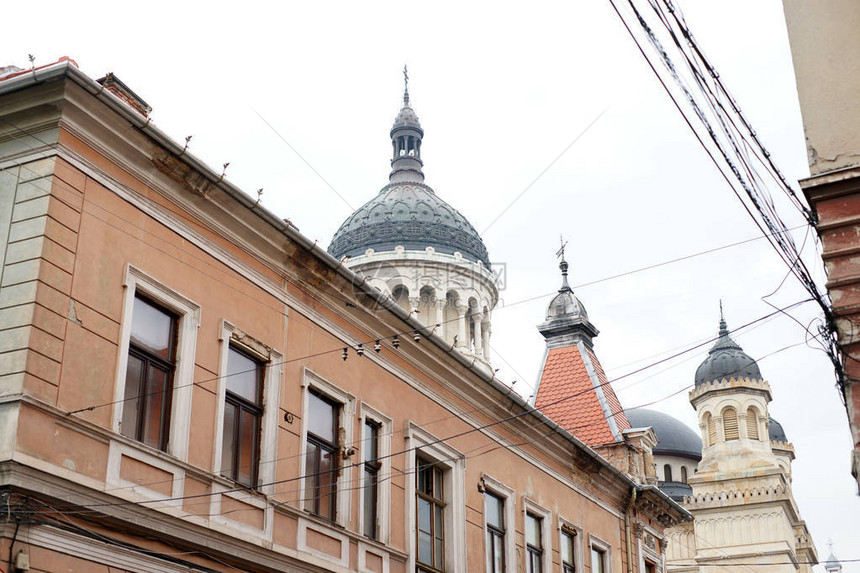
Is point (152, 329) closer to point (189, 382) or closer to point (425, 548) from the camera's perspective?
point (189, 382)

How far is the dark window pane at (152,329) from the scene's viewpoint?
13.3m

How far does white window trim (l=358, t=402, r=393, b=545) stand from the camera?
1701 cm

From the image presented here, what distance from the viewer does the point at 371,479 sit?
1731cm

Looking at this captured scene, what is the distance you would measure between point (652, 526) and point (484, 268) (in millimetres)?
26132

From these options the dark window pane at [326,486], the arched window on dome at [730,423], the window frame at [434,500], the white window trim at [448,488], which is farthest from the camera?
the arched window on dome at [730,423]

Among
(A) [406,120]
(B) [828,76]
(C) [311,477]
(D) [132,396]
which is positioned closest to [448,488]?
(C) [311,477]

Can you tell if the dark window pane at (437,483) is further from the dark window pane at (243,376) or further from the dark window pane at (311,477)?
the dark window pane at (243,376)

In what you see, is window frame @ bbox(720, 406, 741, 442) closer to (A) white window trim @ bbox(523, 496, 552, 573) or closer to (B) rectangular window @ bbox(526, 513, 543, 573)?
(A) white window trim @ bbox(523, 496, 552, 573)

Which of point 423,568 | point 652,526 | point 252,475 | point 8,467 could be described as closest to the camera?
point 8,467

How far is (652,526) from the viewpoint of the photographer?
27625 mm

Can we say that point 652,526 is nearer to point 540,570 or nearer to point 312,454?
point 540,570

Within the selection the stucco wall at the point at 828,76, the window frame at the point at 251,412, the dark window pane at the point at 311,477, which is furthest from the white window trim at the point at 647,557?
→ the stucco wall at the point at 828,76

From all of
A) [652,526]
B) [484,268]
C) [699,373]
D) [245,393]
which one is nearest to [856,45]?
[245,393]

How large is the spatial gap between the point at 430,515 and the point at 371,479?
78.9 inches
